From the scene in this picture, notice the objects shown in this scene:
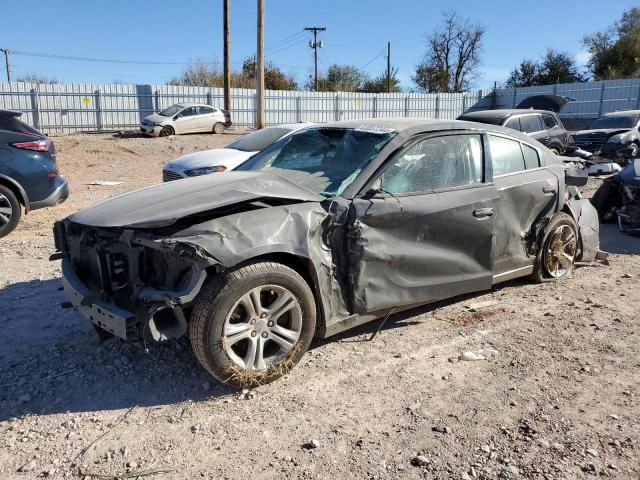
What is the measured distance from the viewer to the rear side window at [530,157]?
5.18m

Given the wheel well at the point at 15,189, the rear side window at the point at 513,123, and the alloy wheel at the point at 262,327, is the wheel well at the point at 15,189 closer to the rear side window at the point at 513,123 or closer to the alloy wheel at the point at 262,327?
the alloy wheel at the point at 262,327

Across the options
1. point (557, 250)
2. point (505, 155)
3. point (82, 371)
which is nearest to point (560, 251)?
point (557, 250)

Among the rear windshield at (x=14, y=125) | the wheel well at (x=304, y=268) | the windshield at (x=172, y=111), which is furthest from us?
the windshield at (x=172, y=111)

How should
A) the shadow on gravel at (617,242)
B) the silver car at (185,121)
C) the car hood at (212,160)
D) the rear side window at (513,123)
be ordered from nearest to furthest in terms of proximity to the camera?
1. the shadow on gravel at (617,242)
2. the car hood at (212,160)
3. the rear side window at (513,123)
4. the silver car at (185,121)

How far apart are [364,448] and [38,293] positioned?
3.55 m

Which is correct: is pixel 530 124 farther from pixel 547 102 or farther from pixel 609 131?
pixel 547 102

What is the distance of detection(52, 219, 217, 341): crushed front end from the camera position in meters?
3.17

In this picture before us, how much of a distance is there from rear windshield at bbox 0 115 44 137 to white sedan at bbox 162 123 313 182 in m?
2.14

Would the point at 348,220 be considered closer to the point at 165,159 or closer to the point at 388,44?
the point at 165,159

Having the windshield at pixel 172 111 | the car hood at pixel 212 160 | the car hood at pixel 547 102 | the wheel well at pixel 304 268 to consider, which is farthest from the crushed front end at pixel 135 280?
the windshield at pixel 172 111

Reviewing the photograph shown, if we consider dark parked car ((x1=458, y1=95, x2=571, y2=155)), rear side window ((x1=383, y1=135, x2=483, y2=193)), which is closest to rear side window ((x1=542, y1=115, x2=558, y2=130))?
dark parked car ((x1=458, y1=95, x2=571, y2=155))

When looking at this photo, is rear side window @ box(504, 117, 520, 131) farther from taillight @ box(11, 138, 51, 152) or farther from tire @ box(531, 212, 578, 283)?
taillight @ box(11, 138, 51, 152)

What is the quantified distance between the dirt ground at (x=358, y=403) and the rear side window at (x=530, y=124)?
1045 cm

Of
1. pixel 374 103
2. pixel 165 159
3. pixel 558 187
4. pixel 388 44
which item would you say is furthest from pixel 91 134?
pixel 388 44
